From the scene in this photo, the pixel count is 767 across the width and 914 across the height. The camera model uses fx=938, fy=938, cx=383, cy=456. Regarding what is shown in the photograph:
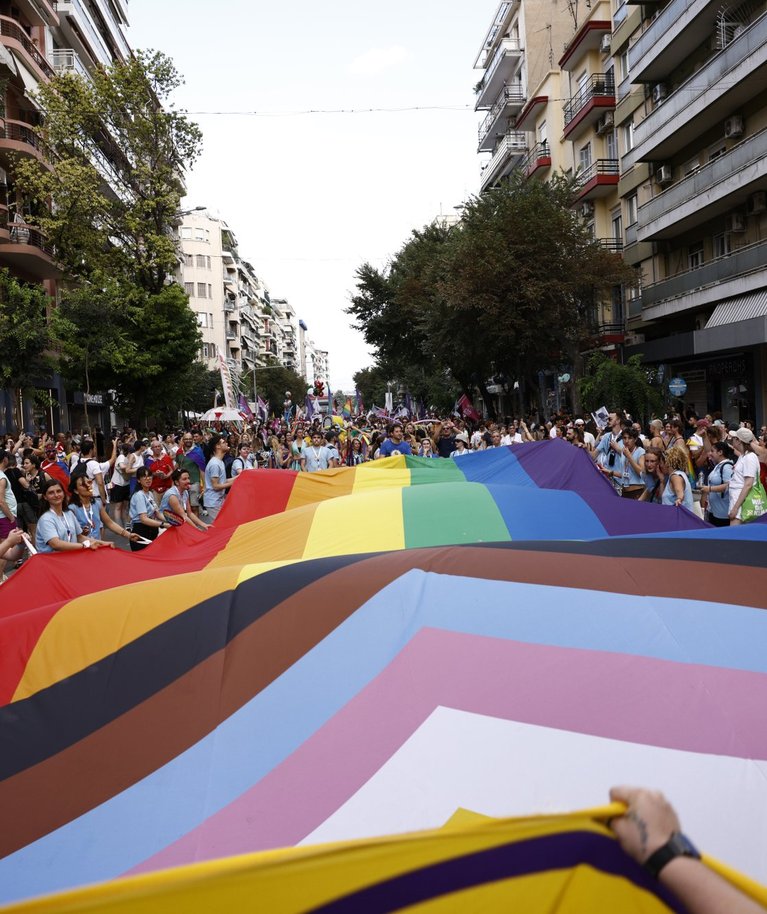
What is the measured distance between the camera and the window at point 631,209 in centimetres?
3697

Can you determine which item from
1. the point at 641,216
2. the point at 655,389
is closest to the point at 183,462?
the point at 655,389

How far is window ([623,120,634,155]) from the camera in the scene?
120ft

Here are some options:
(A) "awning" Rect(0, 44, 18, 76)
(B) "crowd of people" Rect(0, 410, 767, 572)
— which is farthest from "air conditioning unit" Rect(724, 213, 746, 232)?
(A) "awning" Rect(0, 44, 18, 76)

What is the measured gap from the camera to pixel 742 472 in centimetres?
981

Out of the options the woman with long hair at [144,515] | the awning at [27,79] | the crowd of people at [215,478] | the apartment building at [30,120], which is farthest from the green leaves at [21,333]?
the woman with long hair at [144,515]

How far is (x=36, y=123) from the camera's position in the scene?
38062mm

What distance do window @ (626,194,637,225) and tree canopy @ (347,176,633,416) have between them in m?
3.26

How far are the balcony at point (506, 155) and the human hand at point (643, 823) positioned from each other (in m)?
49.0

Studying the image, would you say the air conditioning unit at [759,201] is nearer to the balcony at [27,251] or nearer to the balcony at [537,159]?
the balcony at [537,159]

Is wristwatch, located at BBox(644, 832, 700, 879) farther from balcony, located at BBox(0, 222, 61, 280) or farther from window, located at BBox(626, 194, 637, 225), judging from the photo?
window, located at BBox(626, 194, 637, 225)

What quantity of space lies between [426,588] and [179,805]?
157 centimetres

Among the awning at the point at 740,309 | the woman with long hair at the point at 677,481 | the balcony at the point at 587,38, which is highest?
the balcony at the point at 587,38

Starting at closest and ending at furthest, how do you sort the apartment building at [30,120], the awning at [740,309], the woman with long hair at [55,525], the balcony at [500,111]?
the woman with long hair at [55,525], the awning at [740,309], the apartment building at [30,120], the balcony at [500,111]

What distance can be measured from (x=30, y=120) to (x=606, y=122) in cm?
2321
